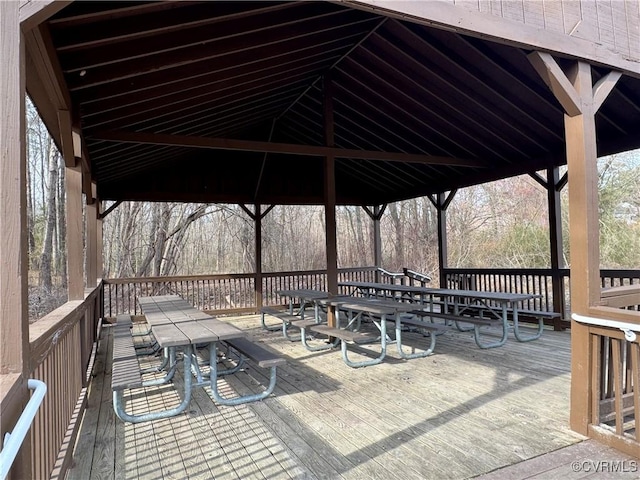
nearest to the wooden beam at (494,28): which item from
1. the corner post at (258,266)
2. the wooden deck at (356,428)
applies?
the wooden deck at (356,428)

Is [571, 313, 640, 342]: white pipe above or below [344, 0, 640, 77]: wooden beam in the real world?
below

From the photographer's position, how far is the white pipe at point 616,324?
237 centimetres

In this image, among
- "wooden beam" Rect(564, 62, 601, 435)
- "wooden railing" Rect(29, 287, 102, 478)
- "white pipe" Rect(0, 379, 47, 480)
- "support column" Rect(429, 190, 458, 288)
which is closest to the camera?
"white pipe" Rect(0, 379, 47, 480)

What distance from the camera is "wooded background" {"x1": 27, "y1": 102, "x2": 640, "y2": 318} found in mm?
11070

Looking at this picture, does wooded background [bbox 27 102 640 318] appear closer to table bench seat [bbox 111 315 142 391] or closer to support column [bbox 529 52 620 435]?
table bench seat [bbox 111 315 142 391]

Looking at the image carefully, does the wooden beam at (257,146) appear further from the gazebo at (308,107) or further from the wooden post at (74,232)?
the wooden post at (74,232)

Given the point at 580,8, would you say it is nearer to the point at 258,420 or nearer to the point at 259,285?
the point at 258,420

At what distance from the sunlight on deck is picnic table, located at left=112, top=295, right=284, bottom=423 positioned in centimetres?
11

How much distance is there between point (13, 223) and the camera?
4.73 ft

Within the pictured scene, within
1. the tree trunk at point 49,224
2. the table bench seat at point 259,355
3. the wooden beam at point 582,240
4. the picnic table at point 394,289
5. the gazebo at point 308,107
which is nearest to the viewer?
the gazebo at point 308,107

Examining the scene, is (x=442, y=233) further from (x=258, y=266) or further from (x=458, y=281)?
(x=258, y=266)

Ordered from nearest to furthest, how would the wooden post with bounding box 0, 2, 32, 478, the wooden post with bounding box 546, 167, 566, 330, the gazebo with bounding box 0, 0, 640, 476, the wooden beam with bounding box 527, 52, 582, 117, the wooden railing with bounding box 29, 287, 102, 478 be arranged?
1. the wooden post with bounding box 0, 2, 32, 478
2. the wooden railing with bounding box 29, 287, 102, 478
3. the gazebo with bounding box 0, 0, 640, 476
4. the wooden beam with bounding box 527, 52, 582, 117
5. the wooden post with bounding box 546, 167, 566, 330

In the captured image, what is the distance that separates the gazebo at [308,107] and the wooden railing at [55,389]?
0.03 metres

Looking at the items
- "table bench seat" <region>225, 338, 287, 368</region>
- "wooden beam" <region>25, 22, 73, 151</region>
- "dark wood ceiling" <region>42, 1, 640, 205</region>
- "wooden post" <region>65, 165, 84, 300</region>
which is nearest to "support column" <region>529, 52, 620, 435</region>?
"dark wood ceiling" <region>42, 1, 640, 205</region>
